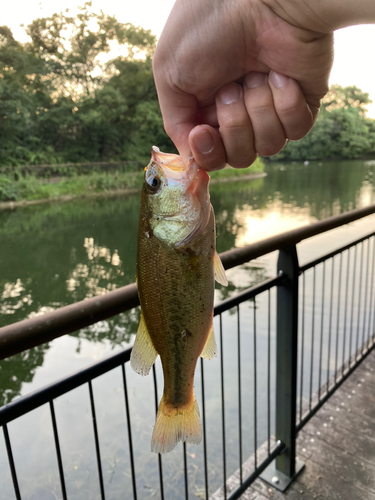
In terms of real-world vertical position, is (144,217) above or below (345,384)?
above

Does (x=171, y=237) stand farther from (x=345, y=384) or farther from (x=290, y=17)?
(x=345, y=384)

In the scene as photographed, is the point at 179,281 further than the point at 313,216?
No

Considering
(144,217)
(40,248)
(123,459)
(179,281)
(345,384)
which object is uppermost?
(144,217)

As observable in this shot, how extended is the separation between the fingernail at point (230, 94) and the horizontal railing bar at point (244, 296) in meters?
0.80

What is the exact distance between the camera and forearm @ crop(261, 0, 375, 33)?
1.79 feet

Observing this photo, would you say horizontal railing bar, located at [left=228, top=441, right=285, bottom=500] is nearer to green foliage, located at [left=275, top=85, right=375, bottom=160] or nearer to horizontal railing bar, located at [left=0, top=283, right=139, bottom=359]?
horizontal railing bar, located at [left=0, top=283, right=139, bottom=359]

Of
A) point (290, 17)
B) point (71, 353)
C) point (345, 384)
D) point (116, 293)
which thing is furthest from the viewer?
point (71, 353)

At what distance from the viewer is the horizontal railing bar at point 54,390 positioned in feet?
2.96

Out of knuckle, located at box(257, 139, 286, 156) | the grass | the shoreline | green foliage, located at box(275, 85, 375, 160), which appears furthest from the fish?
green foliage, located at box(275, 85, 375, 160)

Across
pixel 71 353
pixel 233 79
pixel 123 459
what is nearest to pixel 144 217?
pixel 233 79

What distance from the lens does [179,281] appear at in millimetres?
716

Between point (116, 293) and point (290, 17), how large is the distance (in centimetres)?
73

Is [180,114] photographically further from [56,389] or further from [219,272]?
[56,389]

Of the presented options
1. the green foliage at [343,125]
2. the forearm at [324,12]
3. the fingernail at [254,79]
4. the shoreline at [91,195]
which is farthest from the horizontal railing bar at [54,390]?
the green foliage at [343,125]
